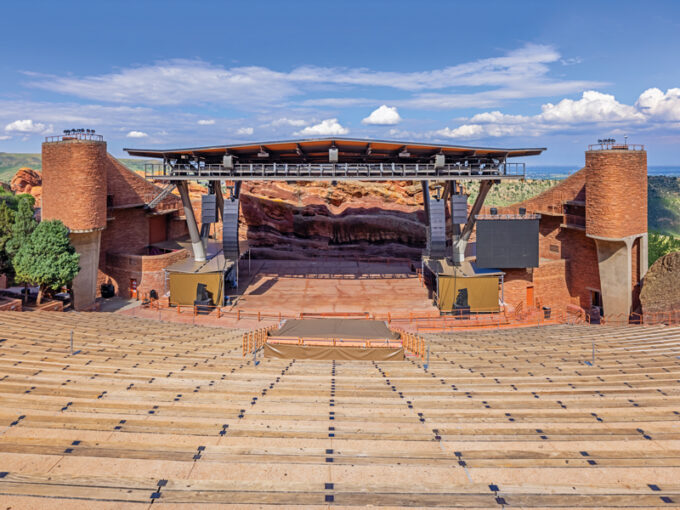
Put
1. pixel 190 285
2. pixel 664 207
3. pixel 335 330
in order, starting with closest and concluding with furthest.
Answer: pixel 335 330 < pixel 190 285 < pixel 664 207

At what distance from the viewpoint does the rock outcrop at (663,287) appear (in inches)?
987

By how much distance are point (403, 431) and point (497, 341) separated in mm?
11427

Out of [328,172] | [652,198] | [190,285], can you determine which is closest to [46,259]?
[190,285]

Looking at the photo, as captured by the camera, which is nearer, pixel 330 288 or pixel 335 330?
pixel 335 330

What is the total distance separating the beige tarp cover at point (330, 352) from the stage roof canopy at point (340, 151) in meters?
13.2

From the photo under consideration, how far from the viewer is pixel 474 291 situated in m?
25.8

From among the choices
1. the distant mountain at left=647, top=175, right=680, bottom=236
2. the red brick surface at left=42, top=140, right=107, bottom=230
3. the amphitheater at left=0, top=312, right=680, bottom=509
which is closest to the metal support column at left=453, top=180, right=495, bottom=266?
the amphitheater at left=0, top=312, right=680, bottom=509

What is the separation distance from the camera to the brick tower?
27500 mm

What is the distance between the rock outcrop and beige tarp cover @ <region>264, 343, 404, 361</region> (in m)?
18.8

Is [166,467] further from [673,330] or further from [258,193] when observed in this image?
[258,193]

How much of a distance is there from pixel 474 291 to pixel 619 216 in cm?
999

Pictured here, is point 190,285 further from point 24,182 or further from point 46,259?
point 24,182

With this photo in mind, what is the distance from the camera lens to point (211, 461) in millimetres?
6266

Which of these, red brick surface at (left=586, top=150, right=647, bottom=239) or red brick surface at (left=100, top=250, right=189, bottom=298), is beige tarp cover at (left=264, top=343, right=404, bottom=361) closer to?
red brick surface at (left=100, top=250, right=189, bottom=298)
